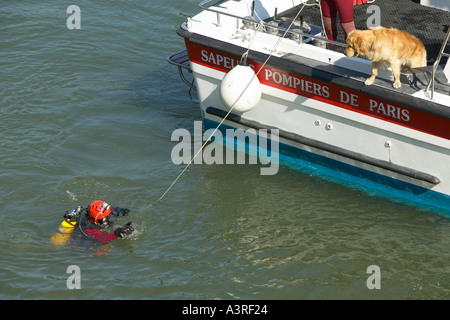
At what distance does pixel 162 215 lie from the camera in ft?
23.5

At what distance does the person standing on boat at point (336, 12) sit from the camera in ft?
23.3

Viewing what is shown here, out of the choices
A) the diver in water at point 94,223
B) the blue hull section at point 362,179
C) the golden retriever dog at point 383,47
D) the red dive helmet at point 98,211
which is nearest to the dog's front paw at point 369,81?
the golden retriever dog at point 383,47

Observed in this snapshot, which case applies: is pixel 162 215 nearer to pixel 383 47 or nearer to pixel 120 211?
pixel 120 211

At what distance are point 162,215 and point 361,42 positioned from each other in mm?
2859

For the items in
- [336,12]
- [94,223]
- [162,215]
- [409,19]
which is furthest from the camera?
[409,19]

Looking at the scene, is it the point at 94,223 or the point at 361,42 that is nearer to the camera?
the point at 361,42

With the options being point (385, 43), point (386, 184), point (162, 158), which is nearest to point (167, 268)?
point (162, 158)

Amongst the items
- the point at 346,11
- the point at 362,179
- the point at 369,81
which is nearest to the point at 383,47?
the point at 369,81

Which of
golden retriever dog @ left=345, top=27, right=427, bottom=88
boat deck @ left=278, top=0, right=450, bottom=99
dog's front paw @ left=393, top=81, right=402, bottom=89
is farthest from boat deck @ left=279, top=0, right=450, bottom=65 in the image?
dog's front paw @ left=393, top=81, right=402, bottom=89

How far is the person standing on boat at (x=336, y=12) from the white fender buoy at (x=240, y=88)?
1090mm

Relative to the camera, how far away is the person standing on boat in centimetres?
710
